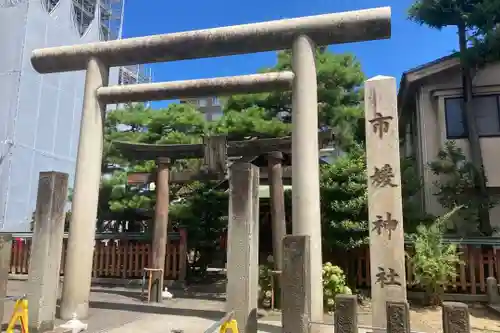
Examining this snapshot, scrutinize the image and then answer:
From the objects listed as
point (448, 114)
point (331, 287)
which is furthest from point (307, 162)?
point (448, 114)

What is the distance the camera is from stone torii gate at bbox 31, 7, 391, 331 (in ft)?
24.1

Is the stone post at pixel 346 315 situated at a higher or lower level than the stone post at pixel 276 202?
lower

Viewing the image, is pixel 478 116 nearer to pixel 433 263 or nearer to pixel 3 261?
pixel 433 263

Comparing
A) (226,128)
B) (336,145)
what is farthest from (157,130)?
(336,145)

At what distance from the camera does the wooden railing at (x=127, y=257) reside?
1323 cm

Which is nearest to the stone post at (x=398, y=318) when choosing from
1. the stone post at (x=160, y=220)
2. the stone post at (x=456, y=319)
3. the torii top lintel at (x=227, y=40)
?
A: the stone post at (x=456, y=319)

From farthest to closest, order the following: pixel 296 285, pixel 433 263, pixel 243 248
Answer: pixel 433 263
pixel 243 248
pixel 296 285

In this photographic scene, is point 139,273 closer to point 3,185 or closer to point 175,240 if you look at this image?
point 175,240

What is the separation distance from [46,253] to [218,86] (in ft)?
14.9

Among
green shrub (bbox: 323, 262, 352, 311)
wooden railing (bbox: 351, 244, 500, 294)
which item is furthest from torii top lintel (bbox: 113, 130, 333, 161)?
wooden railing (bbox: 351, 244, 500, 294)

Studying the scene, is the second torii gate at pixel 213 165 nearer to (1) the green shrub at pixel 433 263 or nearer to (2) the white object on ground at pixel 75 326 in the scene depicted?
(2) the white object on ground at pixel 75 326

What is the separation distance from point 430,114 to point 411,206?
5240 millimetres

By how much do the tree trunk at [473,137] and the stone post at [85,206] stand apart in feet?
39.0

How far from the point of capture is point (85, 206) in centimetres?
830
